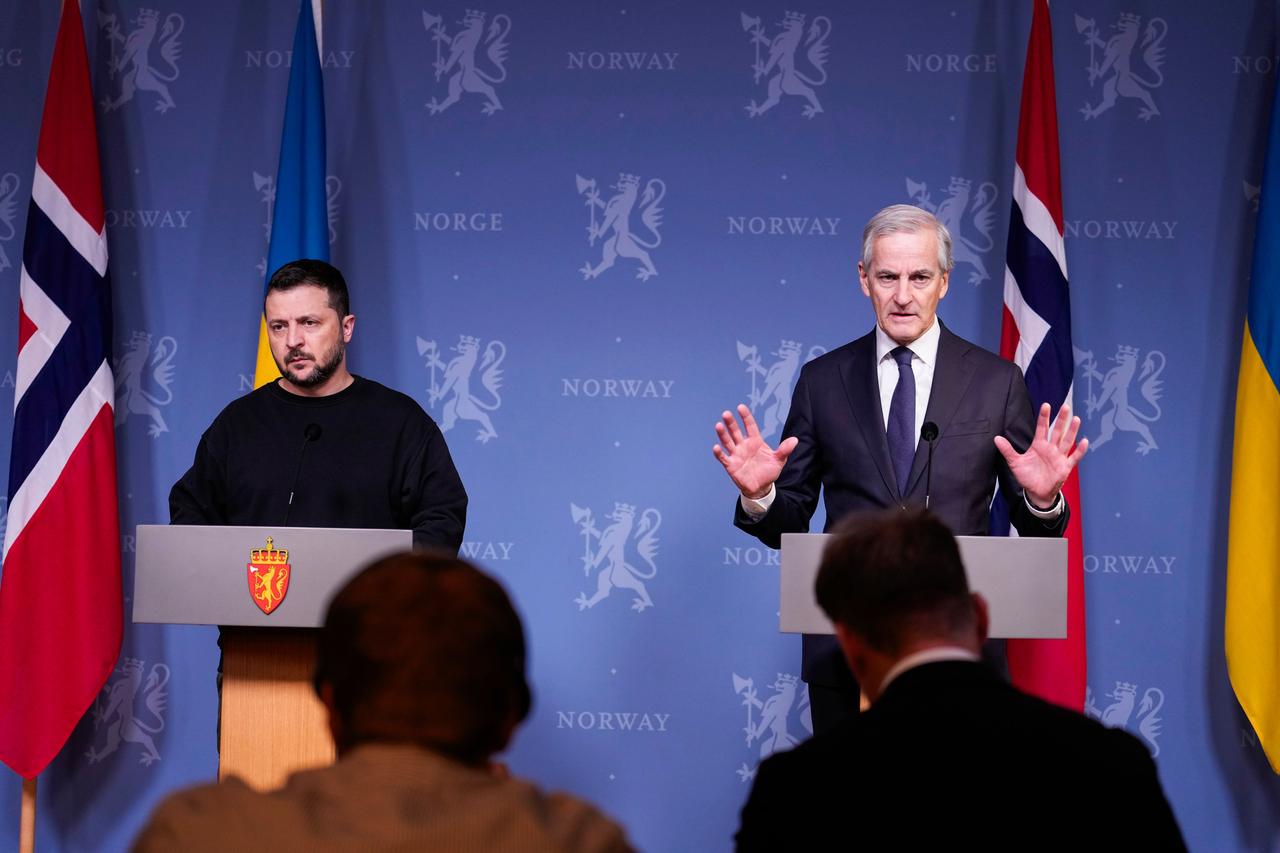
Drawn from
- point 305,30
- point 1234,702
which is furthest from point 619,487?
point 1234,702

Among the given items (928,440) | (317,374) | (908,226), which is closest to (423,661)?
(928,440)

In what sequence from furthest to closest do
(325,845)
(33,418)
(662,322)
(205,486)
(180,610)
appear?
(662,322), (33,418), (205,486), (180,610), (325,845)

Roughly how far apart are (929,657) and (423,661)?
70 centimetres

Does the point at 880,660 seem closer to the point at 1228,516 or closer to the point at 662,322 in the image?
the point at 662,322

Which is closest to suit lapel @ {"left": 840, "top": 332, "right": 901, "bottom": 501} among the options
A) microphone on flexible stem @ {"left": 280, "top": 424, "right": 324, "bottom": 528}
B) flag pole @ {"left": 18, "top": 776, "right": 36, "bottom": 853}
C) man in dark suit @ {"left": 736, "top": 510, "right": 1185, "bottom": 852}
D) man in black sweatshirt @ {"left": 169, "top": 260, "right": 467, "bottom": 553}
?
man in black sweatshirt @ {"left": 169, "top": 260, "right": 467, "bottom": 553}

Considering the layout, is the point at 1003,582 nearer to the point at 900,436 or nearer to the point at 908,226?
the point at 900,436

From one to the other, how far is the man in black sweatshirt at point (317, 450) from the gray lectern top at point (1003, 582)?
1.13m

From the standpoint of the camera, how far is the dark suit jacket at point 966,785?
1526mm

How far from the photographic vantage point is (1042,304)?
15.6 feet

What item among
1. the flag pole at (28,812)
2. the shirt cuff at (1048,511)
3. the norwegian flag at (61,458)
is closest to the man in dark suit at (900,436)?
the shirt cuff at (1048,511)

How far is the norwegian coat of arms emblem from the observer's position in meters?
3.07

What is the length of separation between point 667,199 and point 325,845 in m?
4.08

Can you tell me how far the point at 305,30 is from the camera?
4992 mm

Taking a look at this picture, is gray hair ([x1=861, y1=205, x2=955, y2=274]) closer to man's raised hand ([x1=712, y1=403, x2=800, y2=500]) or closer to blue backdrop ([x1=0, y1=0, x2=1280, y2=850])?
man's raised hand ([x1=712, y1=403, x2=800, y2=500])
